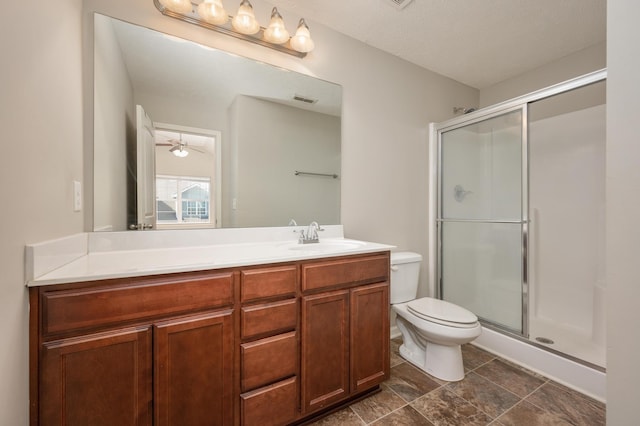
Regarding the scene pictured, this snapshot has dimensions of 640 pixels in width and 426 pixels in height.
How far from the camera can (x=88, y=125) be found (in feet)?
4.14

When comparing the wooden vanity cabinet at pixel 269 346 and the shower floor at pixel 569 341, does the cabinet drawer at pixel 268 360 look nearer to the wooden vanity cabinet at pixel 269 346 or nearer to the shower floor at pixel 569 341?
the wooden vanity cabinet at pixel 269 346

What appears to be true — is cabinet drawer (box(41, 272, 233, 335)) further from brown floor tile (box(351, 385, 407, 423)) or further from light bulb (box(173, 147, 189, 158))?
brown floor tile (box(351, 385, 407, 423))

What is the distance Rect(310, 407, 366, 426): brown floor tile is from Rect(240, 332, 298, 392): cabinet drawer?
38 centimetres

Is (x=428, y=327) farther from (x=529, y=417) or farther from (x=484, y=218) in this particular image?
(x=484, y=218)

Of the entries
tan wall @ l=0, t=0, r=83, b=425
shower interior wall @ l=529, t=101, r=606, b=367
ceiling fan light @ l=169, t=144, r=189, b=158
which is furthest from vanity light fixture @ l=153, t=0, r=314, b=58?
shower interior wall @ l=529, t=101, r=606, b=367

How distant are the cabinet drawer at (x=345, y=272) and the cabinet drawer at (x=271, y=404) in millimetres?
460

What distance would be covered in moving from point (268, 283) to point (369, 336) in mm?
721

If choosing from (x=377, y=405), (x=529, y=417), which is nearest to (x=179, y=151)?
(x=377, y=405)

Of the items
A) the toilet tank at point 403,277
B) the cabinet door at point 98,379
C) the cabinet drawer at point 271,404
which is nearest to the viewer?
the cabinet door at point 98,379

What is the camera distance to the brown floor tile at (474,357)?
188 cm

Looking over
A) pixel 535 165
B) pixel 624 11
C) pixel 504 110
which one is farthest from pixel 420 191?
pixel 624 11

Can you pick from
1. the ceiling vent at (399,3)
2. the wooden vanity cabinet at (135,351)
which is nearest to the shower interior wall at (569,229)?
the ceiling vent at (399,3)

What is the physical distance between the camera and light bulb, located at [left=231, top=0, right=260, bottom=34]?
1.50 m

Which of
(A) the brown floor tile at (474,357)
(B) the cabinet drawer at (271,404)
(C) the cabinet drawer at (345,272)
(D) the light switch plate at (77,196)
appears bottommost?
(A) the brown floor tile at (474,357)
